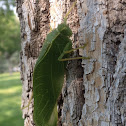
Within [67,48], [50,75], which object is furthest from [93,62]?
[50,75]

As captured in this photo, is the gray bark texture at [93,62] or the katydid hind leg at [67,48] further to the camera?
the katydid hind leg at [67,48]

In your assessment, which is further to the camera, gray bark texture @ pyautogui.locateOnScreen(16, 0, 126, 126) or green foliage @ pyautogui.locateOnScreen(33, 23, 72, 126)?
green foliage @ pyautogui.locateOnScreen(33, 23, 72, 126)

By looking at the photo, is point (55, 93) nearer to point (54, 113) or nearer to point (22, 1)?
point (54, 113)

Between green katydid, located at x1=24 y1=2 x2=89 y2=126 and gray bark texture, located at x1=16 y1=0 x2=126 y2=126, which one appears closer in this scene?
gray bark texture, located at x1=16 y1=0 x2=126 y2=126

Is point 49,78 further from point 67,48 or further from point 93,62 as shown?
point 93,62

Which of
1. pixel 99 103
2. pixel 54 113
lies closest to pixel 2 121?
pixel 54 113
